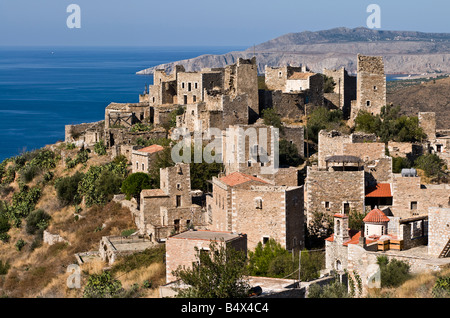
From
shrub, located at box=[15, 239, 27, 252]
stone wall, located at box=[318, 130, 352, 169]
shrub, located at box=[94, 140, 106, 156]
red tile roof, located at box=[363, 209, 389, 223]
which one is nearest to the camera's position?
red tile roof, located at box=[363, 209, 389, 223]

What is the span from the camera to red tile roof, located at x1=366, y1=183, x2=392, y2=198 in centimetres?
3167

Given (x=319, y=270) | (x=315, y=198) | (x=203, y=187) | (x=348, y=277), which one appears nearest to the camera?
(x=348, y=277)

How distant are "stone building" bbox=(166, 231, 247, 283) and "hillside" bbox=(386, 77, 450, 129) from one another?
50.4 meters

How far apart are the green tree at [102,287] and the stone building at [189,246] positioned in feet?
5.52

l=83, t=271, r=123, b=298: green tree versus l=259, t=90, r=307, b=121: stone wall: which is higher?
l=259, t=90, r=307, b=121: stone wall

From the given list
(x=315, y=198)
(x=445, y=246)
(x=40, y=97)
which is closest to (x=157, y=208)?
(x=315, y=198)

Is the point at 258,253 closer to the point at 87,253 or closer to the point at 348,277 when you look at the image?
the point at 348,277

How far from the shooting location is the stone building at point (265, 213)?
28844mm

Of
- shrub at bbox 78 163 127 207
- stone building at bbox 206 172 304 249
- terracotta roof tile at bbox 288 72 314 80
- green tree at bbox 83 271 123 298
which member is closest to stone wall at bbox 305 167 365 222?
stone building at bbox 206 172 304 249

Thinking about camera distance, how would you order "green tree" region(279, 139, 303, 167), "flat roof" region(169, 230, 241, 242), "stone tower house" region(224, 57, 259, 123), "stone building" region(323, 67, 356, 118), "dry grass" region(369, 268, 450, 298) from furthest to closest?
"stone building" region(323, 67, 356, 118) < "stone tower house" region(224, 57, 259, 123) < "green tree" region(279, 139, 303, 167) < "flat roof" region(169, 230, 241, 242) < "dry grass" region(369, 268, 450, 298)

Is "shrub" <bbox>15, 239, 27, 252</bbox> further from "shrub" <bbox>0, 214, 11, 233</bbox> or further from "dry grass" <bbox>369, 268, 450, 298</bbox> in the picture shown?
"dry grass" <bbox>369, 268, 450, 298</bbox>

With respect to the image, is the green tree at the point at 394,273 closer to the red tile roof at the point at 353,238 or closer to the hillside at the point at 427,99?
the red tile roof at the point at 353,238
